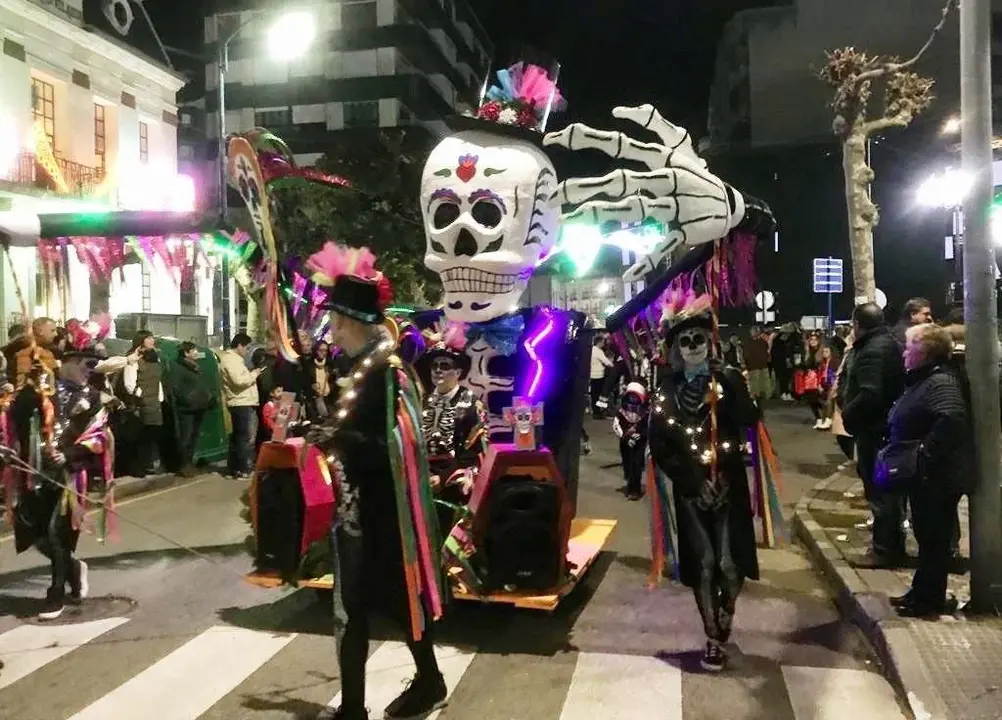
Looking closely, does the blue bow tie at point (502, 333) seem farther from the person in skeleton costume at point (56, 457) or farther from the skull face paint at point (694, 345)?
the person in skeleton costume at point (56, 457)

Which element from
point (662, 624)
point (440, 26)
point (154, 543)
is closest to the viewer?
point (662, 624)

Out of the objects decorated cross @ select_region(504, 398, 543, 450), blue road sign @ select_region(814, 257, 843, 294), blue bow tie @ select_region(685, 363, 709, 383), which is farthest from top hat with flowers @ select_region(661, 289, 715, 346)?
blue road sign @ select_region(814, 257, 843, 294)

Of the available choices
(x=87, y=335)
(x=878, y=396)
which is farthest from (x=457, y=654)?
(x=87, y=335)

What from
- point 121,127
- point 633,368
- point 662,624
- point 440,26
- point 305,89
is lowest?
point 662,624

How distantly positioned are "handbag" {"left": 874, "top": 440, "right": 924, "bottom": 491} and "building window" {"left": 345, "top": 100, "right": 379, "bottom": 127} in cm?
4308

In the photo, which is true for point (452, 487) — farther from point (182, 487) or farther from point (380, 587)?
point (182, 487)

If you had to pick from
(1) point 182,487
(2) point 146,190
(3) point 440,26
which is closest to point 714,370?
(1) point 182,487

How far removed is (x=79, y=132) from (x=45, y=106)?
0.86 metres

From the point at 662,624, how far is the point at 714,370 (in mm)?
1806

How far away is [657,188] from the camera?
6.05m

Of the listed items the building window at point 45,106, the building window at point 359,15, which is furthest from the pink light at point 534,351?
the building window at point 359,15

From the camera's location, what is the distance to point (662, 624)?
5.70m

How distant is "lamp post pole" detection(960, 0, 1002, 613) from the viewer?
527 centimetres

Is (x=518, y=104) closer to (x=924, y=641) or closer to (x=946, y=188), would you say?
(x=924, y=641)
